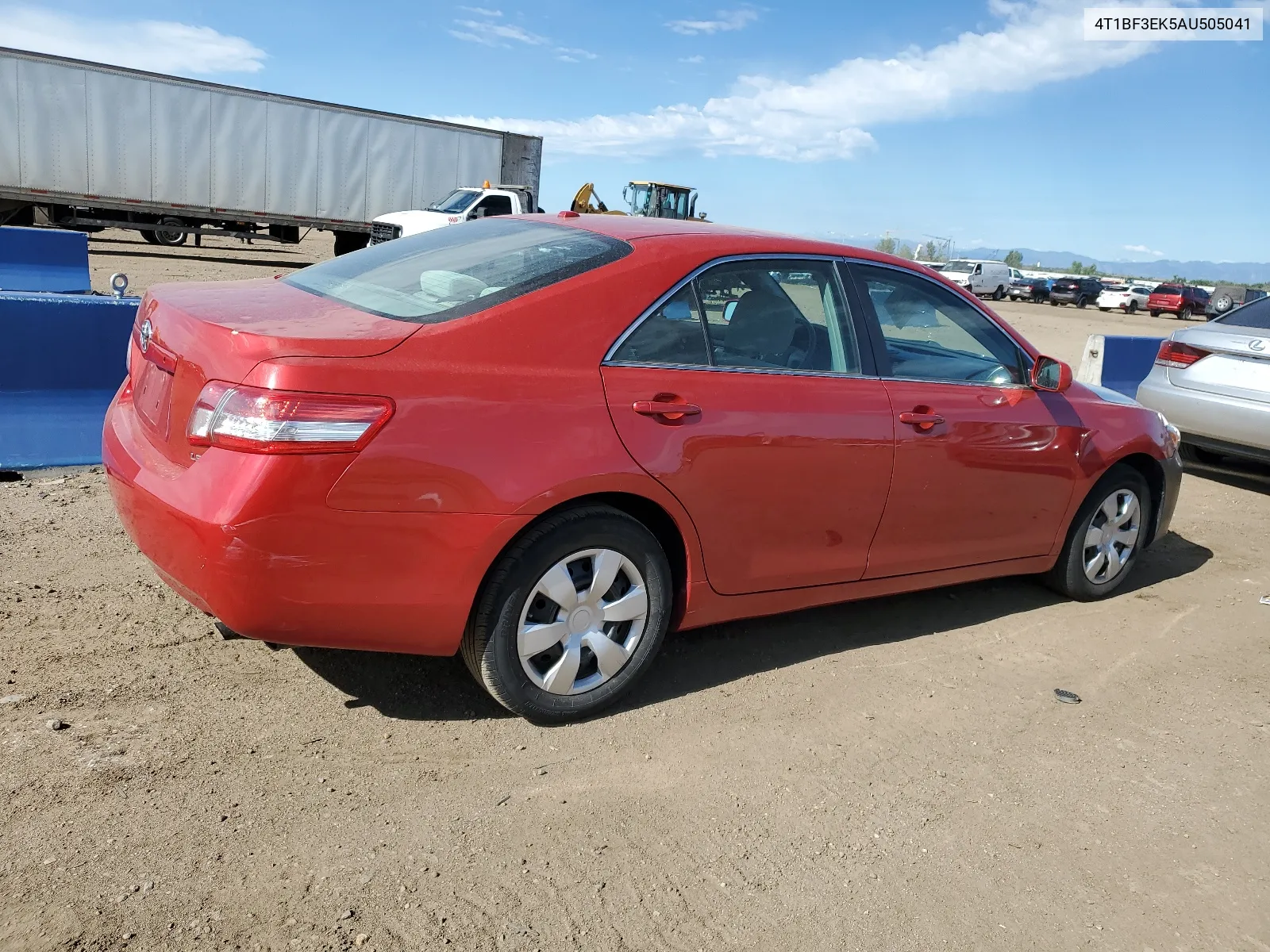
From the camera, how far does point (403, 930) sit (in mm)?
2445

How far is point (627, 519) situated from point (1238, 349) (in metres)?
6.33

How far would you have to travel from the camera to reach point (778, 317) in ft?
12.9

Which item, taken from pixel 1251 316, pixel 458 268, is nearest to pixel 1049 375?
pixel 458 268

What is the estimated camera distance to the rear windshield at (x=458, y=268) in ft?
10.9

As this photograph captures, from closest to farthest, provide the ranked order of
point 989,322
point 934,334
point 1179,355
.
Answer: point 934,334, point 989,322, point 1179,355

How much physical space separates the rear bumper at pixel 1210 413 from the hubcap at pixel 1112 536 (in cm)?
281

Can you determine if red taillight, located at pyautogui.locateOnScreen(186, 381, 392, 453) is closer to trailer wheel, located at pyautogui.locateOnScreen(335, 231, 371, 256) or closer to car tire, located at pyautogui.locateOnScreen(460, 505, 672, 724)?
car tire, located at pyautogui.locateOnScreen(460, 505, 672, 724)

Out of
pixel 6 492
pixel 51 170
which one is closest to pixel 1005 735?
pixel 6 492

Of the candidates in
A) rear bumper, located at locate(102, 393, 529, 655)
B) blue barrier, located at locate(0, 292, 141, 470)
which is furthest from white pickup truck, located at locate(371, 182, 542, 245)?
A: rear bumper, located at locate(102, 393, 529, 655)

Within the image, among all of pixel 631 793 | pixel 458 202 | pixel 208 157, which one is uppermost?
pixel 208 157

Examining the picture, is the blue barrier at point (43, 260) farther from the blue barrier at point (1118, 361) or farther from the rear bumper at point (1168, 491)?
the blue barrier at point (1118, 361)

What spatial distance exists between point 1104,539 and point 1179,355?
3743 millimetres

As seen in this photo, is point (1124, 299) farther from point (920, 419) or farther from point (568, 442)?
point (568, 442)

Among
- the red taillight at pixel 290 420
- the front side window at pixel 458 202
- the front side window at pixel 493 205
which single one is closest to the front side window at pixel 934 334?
the red taillight at pixel 290 420
